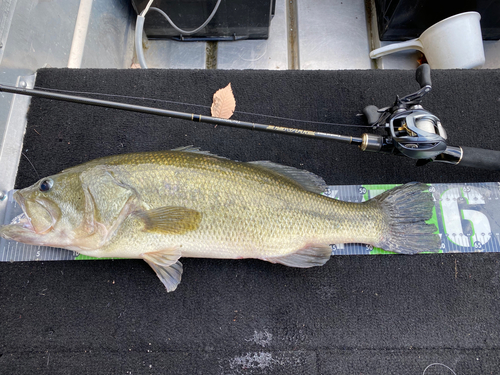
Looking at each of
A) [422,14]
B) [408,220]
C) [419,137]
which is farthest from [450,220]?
[422,14]

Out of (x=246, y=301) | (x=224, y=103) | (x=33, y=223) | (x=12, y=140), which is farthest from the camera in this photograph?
(x=224, y=103)

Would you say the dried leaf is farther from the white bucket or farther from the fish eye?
the white bucket

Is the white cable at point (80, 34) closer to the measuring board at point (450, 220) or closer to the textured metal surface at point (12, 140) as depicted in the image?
the textured metal surface at point (12, 140)

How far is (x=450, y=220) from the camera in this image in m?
1.84

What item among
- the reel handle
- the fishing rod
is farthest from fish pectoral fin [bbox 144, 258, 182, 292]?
the reel handle

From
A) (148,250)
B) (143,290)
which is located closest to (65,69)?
(148,250)

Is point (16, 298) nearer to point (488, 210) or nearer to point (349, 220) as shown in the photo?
point (349, 220)

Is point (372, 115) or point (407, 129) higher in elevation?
point (372, 115)

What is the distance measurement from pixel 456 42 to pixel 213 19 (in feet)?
5.94

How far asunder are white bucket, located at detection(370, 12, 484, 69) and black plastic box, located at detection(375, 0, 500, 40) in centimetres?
16

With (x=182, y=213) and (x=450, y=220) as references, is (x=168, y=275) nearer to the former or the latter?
(x=182, y=213)

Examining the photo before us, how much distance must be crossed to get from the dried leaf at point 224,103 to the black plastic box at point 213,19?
2.22 ft

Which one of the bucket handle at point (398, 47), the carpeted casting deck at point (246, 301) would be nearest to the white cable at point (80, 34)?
the carpeted casting deck at point (246, 301)

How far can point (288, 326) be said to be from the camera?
1.75m
